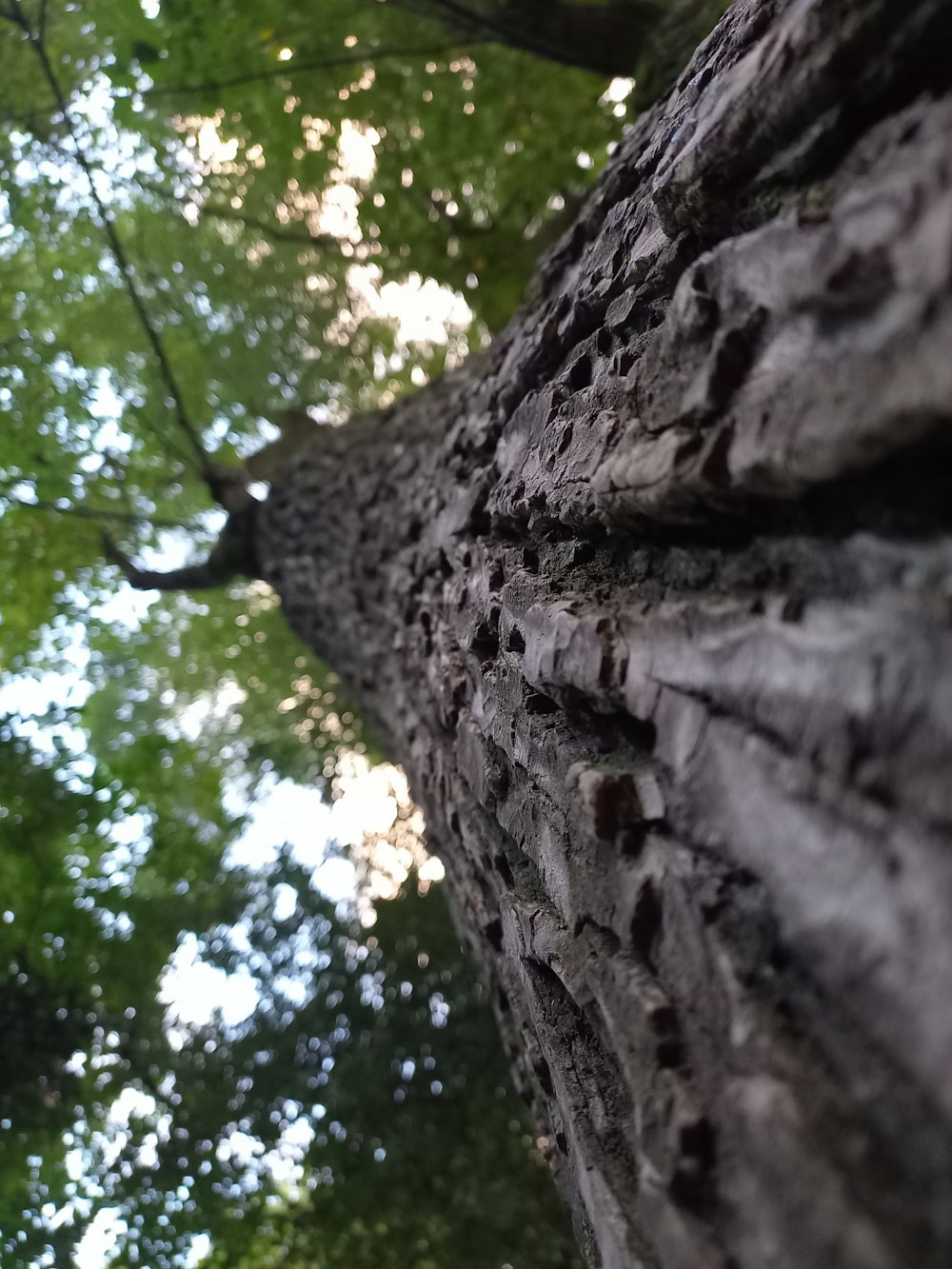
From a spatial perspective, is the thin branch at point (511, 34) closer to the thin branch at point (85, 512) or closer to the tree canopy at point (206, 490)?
the tree canopy at point (206, 490)

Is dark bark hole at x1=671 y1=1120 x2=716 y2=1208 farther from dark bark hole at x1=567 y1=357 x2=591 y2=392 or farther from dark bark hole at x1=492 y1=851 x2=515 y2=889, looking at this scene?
dark bark hole at x1=567 y1=357 x2=591 y2=392

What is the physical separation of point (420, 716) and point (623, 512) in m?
1.37

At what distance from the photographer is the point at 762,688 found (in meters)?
0.60

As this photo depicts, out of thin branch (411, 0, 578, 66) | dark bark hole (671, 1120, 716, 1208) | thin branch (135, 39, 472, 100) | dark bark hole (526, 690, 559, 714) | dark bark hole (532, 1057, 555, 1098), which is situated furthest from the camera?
thin branch (135, 39, 472, 100)

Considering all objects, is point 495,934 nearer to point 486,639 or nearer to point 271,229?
point 486,639

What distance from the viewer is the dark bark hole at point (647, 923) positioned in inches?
29.6

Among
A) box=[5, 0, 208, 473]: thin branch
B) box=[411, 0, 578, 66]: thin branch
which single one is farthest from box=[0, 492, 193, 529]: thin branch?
box=[411, 0, 578, 66]: thin branch

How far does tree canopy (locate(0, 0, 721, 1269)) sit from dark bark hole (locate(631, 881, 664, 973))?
3.27 m

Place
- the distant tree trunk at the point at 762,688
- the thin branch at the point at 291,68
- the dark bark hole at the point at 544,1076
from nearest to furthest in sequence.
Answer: the distant tree trunk at the point at 762,688 → the dark bark hole at the point at 544,1076 → the thin branch at the point at 291,68

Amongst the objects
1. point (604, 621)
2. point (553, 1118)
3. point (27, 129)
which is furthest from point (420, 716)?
point (27, 129)

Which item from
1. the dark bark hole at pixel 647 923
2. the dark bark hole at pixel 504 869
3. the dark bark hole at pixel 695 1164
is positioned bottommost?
the dark bark hole at pixel 695 1164

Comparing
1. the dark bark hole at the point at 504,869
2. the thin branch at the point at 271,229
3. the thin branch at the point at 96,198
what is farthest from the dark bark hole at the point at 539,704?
the thin branch at the point at 271,229

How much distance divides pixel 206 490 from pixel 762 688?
19.4 ft

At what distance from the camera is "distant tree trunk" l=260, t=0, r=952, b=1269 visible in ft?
1.60
